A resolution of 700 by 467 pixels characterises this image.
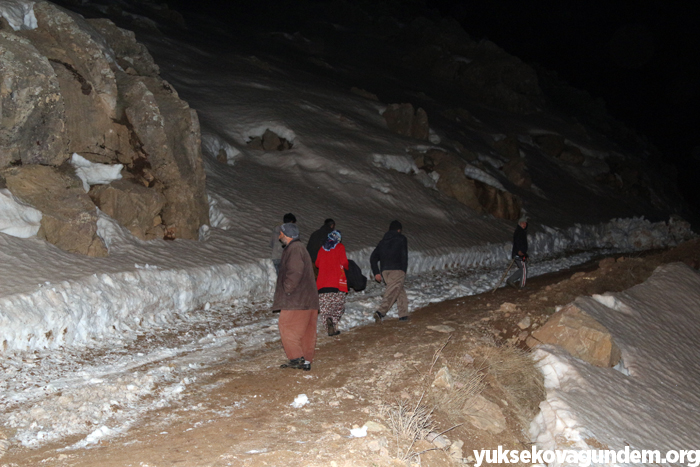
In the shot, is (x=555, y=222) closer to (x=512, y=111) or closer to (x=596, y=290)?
(x=596, y=290)

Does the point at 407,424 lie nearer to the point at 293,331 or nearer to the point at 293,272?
the point at 293,331

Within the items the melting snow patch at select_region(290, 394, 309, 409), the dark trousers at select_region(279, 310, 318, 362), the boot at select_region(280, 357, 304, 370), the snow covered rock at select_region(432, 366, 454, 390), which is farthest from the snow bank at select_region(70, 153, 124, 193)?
the snow covered rock at select_region(432, 366, 454, 390)

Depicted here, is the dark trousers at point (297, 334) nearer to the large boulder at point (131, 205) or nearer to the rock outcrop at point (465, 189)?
the large boulder at point (131, 205)

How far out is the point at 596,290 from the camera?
34.2ft

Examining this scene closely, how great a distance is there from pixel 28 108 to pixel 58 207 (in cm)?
202

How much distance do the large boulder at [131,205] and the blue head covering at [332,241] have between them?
15.9ft

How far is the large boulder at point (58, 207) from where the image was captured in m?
9.48

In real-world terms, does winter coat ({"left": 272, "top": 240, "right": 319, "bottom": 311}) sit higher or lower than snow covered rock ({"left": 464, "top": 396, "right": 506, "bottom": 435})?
higher

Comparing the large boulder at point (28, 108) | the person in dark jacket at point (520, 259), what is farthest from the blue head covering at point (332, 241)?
the person in dark jacket at point (520, 259)

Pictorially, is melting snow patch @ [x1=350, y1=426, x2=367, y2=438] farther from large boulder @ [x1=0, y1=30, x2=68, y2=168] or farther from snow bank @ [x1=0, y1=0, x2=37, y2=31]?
snow bank @ [x1=0, y1=0, x2=37, y2=31]

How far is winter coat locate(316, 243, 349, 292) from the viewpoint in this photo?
28.0 ft

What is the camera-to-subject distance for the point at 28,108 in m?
9.91

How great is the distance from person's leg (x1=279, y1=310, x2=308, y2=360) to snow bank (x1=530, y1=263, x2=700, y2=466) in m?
3.07

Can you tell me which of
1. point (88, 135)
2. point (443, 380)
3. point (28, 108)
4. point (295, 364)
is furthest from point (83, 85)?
point (443, 380)
